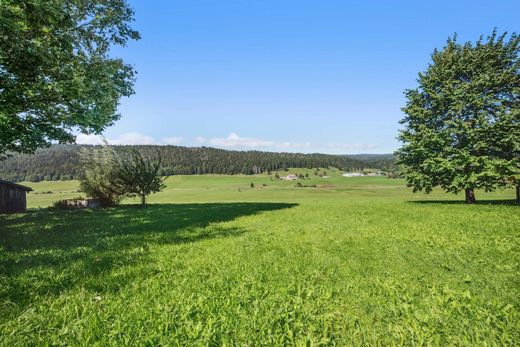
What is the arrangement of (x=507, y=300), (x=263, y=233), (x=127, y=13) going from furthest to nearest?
(x=127, y=13)
(x=263, y=233)
(x=507, y=300)

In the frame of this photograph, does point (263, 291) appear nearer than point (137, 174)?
Yes

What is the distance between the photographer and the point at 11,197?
122ft

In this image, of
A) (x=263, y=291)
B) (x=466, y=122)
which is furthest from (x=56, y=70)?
(x=466, y=122)

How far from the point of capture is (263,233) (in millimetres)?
12875

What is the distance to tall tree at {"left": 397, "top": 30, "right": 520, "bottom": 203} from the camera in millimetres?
23484

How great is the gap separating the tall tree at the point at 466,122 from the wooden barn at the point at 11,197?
46.1m

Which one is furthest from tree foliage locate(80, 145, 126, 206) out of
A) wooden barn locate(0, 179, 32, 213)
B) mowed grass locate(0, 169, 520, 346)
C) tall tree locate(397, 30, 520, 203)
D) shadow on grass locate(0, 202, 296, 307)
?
tall tree locate(397, 30, 520, 203)

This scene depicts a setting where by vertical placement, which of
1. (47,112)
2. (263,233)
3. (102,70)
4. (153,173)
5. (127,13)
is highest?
(127,13)

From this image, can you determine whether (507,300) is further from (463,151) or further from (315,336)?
(463,151)

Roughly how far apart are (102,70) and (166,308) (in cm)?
1712

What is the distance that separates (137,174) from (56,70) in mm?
17809

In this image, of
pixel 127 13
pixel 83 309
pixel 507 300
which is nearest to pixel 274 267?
pixel 83 309

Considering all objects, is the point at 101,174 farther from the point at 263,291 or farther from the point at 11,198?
the point at 263,291

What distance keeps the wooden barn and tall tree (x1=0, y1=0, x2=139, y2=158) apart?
2152 centimetres
